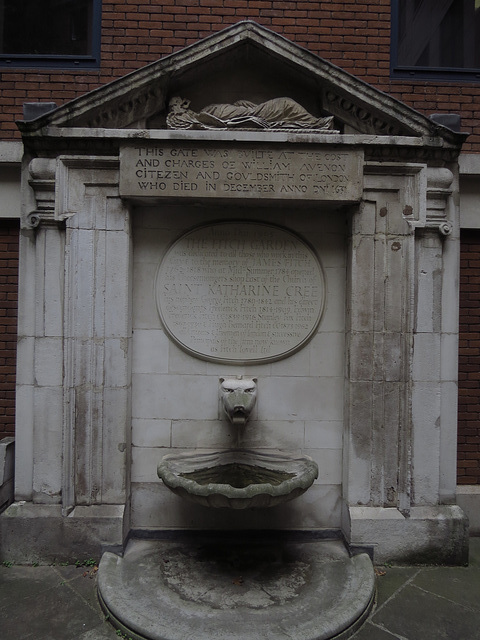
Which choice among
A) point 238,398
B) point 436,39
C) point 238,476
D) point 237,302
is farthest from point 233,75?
point 238,476

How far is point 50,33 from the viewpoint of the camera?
5480 mm

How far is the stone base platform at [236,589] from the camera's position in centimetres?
342

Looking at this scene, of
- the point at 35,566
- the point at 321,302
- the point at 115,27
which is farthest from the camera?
the point at 115,27

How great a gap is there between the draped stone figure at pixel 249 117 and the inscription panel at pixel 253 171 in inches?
11.6

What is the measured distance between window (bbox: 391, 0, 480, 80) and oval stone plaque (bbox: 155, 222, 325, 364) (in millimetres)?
2775

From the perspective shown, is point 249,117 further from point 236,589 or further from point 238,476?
point 236,589

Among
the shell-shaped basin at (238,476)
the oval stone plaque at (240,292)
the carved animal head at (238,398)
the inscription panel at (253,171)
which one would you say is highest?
the inscription panel at (253,171)

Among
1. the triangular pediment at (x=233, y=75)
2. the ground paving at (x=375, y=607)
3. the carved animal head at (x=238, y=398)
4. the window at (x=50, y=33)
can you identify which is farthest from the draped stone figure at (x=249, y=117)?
the ground paving at (x=375, y=607)

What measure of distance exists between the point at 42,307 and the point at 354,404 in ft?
10.9

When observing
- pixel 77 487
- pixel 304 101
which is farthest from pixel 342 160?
pixel 77 487

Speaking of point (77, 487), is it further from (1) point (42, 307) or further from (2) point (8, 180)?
(2) point (8, 180)

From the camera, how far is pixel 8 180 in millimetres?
5043

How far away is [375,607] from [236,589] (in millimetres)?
1206

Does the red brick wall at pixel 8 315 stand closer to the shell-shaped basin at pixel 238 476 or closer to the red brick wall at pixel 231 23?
the red brick wall at pixel 231 23
